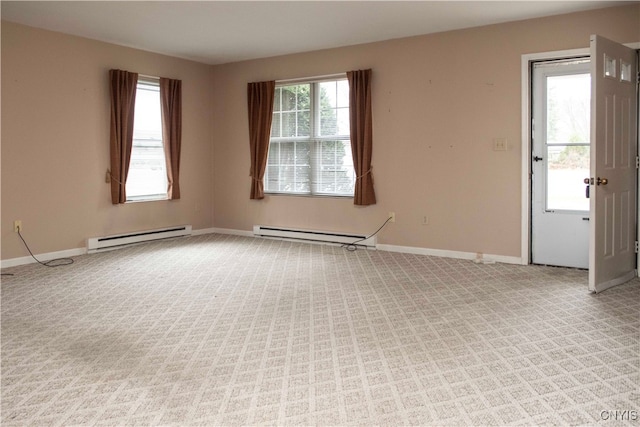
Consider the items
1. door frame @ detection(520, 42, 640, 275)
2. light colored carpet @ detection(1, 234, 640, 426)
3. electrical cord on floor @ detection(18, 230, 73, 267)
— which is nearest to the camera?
light colored carpet @ detection(1, 234, 640, 426)

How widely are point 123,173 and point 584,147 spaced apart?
500 centimetres

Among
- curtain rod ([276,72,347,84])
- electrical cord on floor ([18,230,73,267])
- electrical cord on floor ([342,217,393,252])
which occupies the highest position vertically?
curtain rod ([276,72,347,84])

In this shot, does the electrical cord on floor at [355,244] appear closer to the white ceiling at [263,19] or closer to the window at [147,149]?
the white ceiling at [263,19]

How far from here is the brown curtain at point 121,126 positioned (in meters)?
6.04

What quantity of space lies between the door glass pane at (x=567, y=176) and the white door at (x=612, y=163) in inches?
17.6

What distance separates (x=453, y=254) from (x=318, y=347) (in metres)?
3.04

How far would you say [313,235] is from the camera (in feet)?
21.8

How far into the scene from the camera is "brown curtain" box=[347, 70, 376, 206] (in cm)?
607

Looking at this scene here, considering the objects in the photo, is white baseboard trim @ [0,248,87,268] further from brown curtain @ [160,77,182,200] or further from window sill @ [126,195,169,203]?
brown curtain @ [160,77,182,200]

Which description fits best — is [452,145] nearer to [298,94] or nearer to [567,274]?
[567,274]

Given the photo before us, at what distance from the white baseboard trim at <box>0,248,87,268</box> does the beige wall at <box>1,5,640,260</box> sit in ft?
0.20

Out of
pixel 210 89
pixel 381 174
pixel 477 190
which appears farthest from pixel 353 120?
pixel 210 89

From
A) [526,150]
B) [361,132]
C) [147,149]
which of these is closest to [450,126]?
[526,150]

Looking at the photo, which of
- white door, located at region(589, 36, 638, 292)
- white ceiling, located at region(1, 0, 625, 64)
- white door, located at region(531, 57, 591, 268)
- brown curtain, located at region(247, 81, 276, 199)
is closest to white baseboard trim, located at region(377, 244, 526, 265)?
white door, located at region(531, 57, 591, 268)
